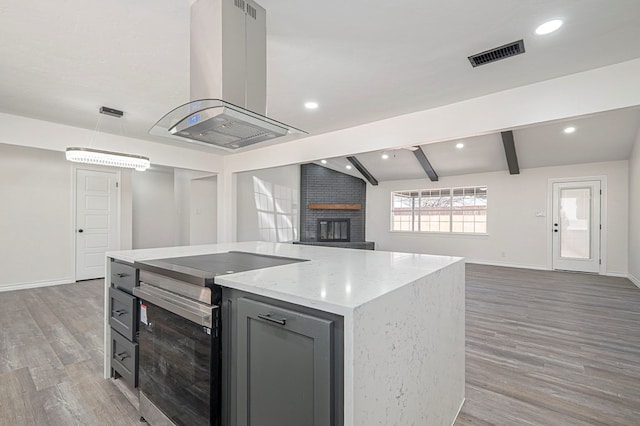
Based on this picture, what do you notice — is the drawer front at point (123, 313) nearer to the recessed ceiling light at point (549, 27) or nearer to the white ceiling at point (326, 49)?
the white ceiling at point (326, 49)

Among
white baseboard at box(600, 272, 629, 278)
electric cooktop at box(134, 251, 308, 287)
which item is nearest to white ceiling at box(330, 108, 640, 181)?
white baseboard at box(600, 272, 629, 278)

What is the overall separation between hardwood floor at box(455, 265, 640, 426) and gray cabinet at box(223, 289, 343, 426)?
1.23 m

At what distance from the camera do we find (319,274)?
4.48 feet

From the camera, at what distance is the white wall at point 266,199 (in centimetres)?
707

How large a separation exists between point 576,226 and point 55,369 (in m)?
8.31

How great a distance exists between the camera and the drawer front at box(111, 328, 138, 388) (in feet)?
6.23

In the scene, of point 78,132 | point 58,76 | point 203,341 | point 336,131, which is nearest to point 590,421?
point 203,341

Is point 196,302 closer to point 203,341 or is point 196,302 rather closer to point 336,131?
point 203,341

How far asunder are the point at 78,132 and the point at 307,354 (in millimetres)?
5192

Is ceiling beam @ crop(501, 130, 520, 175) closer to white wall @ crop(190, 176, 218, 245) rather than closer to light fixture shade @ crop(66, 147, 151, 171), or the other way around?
light fixture shade @ crop(66, 147, 151, 171)

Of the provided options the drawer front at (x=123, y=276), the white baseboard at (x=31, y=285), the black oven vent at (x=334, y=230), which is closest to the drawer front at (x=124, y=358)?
the drawer front at (x=123, y=276)

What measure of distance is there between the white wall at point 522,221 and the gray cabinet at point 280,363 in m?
7.33

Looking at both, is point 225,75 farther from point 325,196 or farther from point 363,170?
point 325,196

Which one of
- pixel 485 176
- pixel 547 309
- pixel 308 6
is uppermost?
pixel 308 6
